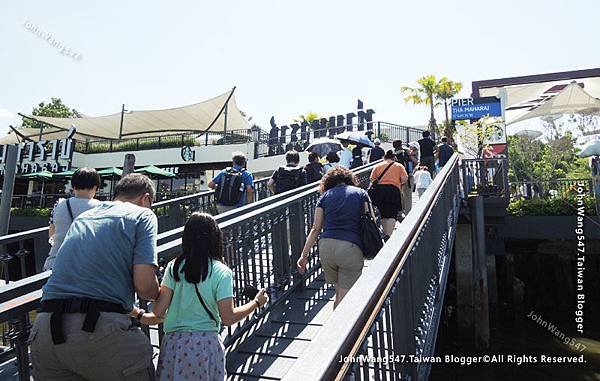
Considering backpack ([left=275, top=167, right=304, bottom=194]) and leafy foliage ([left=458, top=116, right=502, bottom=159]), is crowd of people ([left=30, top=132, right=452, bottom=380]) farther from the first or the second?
leafy foliage ([left=458, top=116, right=502, bottom=159])

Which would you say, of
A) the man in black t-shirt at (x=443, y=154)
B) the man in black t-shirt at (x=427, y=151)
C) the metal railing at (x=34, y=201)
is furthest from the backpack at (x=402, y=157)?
the metal railing at (x=34, y=201)

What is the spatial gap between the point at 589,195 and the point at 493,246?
3348mm

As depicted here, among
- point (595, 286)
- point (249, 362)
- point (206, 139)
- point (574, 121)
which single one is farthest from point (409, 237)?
point (574, 121)

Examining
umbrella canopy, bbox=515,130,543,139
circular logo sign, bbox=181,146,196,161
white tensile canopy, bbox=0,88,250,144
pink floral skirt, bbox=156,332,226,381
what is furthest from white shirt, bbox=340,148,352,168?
white tensile canopy, bbox=0,88,250,144

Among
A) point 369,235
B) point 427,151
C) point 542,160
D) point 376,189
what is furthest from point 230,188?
point 542,160

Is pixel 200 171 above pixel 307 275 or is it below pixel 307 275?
above

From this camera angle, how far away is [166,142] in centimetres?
3092

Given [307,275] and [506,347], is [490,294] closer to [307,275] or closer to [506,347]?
[506,347]

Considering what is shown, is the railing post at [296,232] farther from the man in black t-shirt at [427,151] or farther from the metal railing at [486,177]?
the metal railing at [486,177]

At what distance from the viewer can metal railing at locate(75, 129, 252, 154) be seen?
1156 inches

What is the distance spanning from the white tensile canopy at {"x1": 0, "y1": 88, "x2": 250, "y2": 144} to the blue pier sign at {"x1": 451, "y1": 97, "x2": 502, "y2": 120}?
19.2 meters

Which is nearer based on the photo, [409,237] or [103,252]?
[103,252]

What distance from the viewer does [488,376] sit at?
9961 millimetres

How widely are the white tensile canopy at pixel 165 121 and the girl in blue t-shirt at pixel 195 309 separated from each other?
31489 mm
